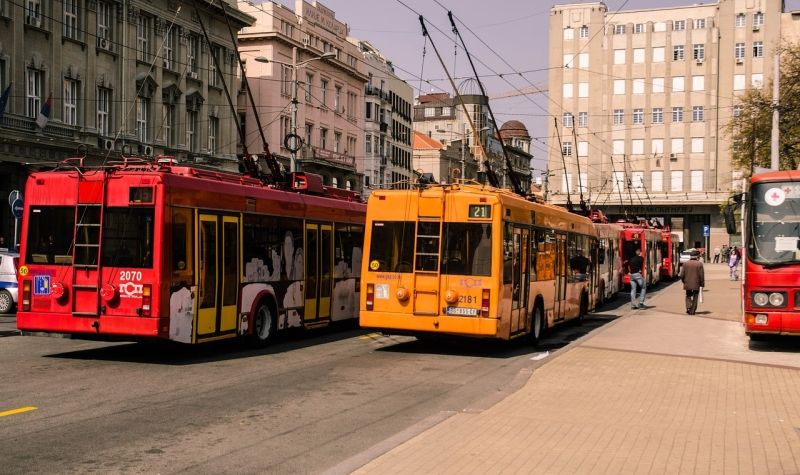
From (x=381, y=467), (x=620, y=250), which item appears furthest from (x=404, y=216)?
(x=620, y=250)

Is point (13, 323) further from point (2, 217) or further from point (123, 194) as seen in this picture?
point (2, 217)

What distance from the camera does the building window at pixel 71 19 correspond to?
39312mm

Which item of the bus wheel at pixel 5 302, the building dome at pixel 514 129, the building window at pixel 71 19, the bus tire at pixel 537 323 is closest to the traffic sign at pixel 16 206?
the bus wheel at pixel 5 302

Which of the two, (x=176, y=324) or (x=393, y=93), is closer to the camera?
(x=176, y=324)

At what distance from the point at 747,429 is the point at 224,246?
337 inches

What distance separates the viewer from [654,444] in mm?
8078

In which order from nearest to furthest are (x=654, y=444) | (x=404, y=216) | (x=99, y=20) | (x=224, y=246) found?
(x=654, y=444)
(x=224, y=246)
(x=404, y=216)
(x=99, y=20)

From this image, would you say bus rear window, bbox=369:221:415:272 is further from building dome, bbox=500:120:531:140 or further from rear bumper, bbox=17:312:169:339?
building dome, bbox=500:120:531:140

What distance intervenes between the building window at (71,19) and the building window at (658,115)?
65.1 m

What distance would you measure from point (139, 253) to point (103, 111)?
30946 mm

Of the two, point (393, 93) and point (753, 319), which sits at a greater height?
point (393, 93)

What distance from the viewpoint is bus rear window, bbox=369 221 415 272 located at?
15406mm

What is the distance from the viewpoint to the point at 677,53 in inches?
3561

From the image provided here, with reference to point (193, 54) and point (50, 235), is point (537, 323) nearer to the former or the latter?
point (50, 235)
